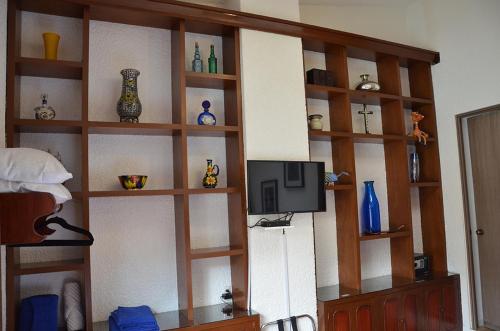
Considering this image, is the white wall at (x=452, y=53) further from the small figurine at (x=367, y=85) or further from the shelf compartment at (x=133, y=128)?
the shelf compartment at (x=133, y=128)

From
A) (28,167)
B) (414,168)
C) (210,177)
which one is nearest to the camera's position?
(28,167)

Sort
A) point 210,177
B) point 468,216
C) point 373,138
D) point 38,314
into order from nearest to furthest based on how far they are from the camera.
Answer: point 38,314 < point 210,177 < point 373,138 < point 468,216

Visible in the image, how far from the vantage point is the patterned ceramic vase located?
225 centimetres

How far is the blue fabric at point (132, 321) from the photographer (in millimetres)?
1978

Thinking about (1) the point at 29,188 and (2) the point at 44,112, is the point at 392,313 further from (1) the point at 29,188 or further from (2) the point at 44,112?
(2) the point at 44,112

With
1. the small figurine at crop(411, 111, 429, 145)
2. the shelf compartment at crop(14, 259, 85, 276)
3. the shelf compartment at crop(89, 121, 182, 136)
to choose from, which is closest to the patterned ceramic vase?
the shelf compartment at crop(89, 121, 182, 136)

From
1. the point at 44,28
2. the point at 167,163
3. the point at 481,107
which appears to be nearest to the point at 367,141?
the point at 481,107

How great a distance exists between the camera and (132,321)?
2.00 m

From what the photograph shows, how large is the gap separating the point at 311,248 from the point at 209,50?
5.58 feet

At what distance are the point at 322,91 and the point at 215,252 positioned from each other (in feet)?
5.07

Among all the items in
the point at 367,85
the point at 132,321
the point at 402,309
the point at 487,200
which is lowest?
the point at 402,309

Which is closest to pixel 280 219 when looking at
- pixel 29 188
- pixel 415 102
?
pixel 29 188

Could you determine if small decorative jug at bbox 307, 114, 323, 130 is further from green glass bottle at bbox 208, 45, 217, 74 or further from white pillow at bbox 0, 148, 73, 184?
white pillow at bbox 0, 148, 73, 184

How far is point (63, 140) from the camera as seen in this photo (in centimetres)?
225
